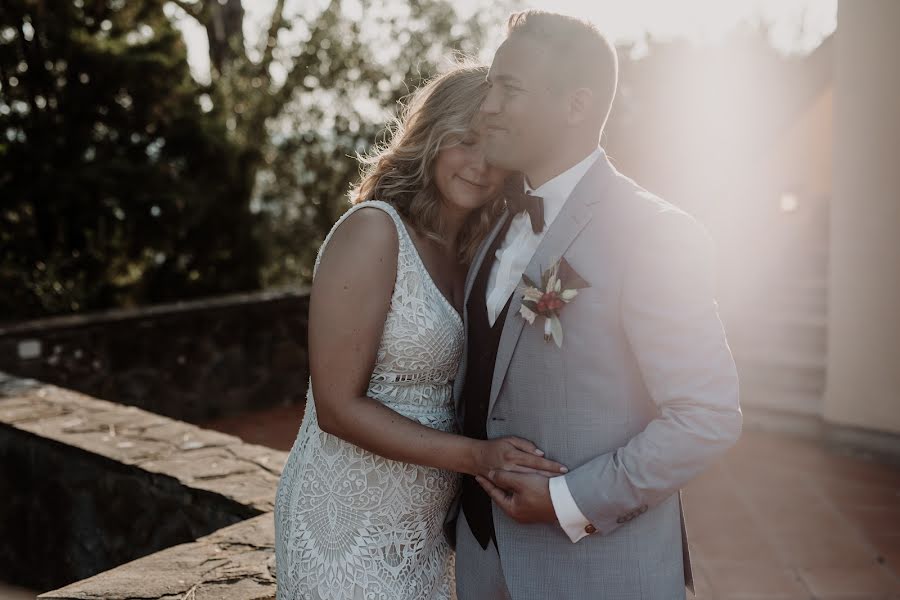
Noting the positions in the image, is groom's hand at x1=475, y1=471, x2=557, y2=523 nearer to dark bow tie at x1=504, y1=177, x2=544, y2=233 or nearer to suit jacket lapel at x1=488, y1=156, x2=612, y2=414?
suit jacket lapel at x1=488, y1=156, x2=612, y2=414

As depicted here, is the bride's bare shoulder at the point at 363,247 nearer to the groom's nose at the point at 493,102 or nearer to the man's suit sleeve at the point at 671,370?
the groom's nose at the point at 493,102

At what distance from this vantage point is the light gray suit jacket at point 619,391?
64.3 inches

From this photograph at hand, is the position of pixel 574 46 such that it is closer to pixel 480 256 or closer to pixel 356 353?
pixel 480 256

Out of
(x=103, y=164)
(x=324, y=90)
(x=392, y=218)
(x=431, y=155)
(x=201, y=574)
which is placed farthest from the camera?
(x=324, y=90)

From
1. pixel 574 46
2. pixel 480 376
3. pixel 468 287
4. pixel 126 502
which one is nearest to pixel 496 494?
pixel 480 376

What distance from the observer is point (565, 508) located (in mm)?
1722

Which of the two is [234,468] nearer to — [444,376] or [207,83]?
[444,376]

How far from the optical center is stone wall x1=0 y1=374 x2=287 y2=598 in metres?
2.74

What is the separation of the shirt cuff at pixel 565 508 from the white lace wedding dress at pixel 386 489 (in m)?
0.50

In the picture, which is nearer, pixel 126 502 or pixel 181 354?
pixel 126 502

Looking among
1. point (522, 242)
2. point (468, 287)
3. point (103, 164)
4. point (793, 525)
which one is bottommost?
point (793, 525)

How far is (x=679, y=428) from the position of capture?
1.63 metres

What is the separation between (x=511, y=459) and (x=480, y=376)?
0.25m

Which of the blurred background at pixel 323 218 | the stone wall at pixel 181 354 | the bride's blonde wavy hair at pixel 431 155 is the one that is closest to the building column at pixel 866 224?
the blurred background at pixel 323 218
